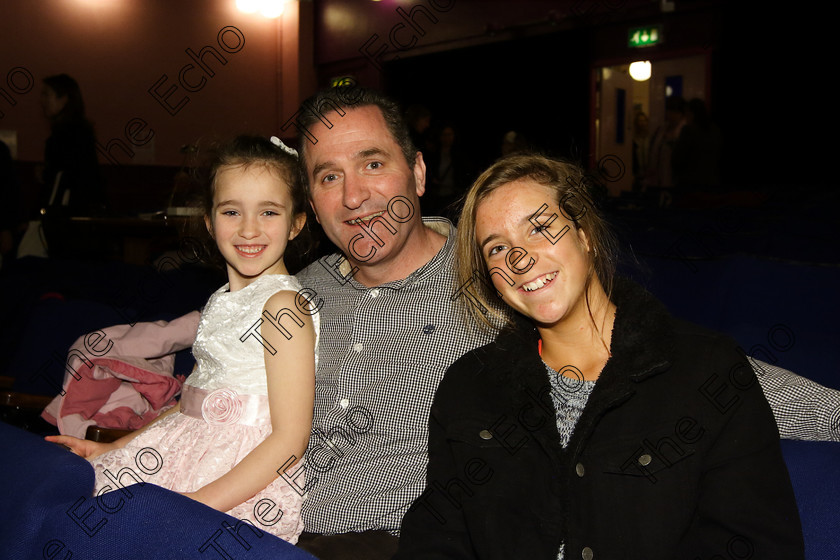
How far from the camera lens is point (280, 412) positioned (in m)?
1.37

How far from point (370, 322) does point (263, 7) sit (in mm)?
8716

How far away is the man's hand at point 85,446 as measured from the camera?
1.57m

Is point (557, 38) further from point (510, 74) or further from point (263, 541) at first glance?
point (263, 541)

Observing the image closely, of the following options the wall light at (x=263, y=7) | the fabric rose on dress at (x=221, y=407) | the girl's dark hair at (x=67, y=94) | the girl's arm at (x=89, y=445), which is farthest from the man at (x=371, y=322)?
the wall light at (x=263, y=7)

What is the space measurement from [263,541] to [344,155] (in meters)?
1.16

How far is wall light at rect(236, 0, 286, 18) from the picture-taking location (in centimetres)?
907

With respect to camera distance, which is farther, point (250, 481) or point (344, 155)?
point (344, 155)

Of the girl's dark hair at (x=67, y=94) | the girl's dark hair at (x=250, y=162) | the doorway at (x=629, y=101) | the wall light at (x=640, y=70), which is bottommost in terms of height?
the girl's dark hair at (x=250, y=162)

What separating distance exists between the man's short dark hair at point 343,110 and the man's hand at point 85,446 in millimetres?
765

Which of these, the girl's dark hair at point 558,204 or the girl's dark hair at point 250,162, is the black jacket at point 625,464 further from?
the girl's dark hair at point 250,162

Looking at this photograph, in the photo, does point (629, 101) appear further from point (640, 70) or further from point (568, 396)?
point (568, 396)

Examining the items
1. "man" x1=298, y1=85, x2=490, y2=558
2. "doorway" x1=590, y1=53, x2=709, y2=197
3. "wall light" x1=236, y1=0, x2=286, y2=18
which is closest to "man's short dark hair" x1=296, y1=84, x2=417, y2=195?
"man" x1=298, y1=85, x2=490, y2=558

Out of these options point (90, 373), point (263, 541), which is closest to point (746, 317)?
point (263, 541)

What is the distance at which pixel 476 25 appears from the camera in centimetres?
892
